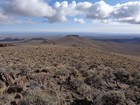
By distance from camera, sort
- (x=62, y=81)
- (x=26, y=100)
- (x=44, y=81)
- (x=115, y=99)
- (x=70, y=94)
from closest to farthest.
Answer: (x=26, y=100) < (x=115, y=99) < (x=70, y=94) < (x=44, y=81) < (x=62, y=81)

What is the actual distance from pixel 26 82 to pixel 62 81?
2.41 metres

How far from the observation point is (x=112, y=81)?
17.0 m

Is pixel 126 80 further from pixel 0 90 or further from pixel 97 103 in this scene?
pixel 0 90

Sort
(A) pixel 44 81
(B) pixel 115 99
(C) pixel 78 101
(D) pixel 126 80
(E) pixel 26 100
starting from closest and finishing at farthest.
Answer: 1. (E) pixel 26 100
2. (B) pixel 115 99
3. (C) pixel 78 101
4. (A) pixel 44 81
5. (D) pixel 126 80

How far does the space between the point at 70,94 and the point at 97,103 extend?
2138 millimetres

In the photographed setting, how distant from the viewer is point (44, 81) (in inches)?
546

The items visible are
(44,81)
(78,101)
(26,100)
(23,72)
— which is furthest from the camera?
(23,72)

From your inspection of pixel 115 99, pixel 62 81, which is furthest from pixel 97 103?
pixel 62 81

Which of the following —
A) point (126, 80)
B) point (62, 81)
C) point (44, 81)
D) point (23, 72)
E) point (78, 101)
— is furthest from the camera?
point (126, 80)

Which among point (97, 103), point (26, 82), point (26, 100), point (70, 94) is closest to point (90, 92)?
point (70, 94)

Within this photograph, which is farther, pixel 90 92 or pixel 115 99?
pixel 90 92

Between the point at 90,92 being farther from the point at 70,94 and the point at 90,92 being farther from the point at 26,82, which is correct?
the point at 26,82

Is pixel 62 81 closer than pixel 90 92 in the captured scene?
No

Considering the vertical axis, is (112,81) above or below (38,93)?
below
